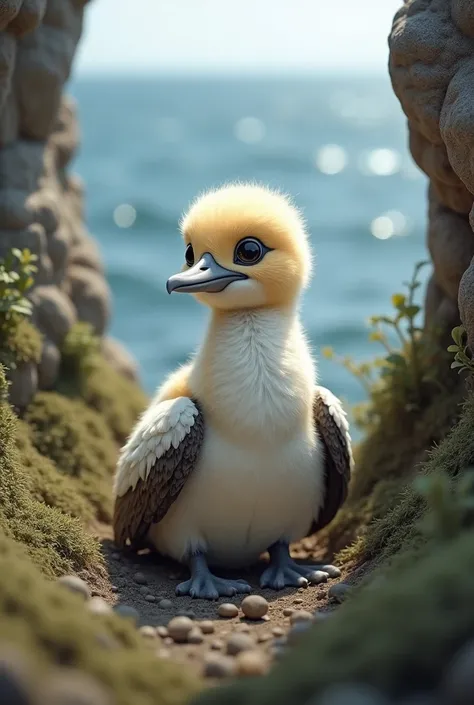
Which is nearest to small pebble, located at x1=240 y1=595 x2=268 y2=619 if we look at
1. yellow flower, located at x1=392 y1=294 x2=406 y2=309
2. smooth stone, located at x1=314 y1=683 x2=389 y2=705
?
smooth stone, located at x1=314 y1=683 x2=389 y2=705

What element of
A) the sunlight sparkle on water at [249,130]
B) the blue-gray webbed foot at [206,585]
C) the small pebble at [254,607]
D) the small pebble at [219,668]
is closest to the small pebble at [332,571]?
the blue-gray webbed foot at [206,585]

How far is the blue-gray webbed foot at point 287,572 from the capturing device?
3822 mm

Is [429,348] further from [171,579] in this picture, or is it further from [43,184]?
[43,184]

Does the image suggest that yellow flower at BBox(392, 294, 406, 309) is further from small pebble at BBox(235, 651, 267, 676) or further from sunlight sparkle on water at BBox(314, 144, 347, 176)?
sunlight sparkle on water at BBox(314, 144, 347, 176)

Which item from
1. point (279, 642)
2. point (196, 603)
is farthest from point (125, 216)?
point (279, 642)

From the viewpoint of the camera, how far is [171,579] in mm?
3986

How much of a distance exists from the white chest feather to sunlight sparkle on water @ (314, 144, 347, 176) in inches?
863

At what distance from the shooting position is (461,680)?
1.94 meters

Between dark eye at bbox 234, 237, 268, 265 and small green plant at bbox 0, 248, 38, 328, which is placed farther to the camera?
small green plant at bbox 0, 248, 38, 328

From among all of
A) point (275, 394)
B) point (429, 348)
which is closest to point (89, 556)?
point (275, 394)

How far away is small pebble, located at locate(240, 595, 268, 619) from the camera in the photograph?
3.33 m

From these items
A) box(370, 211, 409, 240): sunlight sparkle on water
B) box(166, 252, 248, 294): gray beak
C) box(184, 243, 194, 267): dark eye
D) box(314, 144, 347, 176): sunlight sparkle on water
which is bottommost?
box(166, 252, 248, 294): gray beak

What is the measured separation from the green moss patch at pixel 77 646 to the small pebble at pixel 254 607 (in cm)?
98

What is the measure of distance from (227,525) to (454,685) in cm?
195
